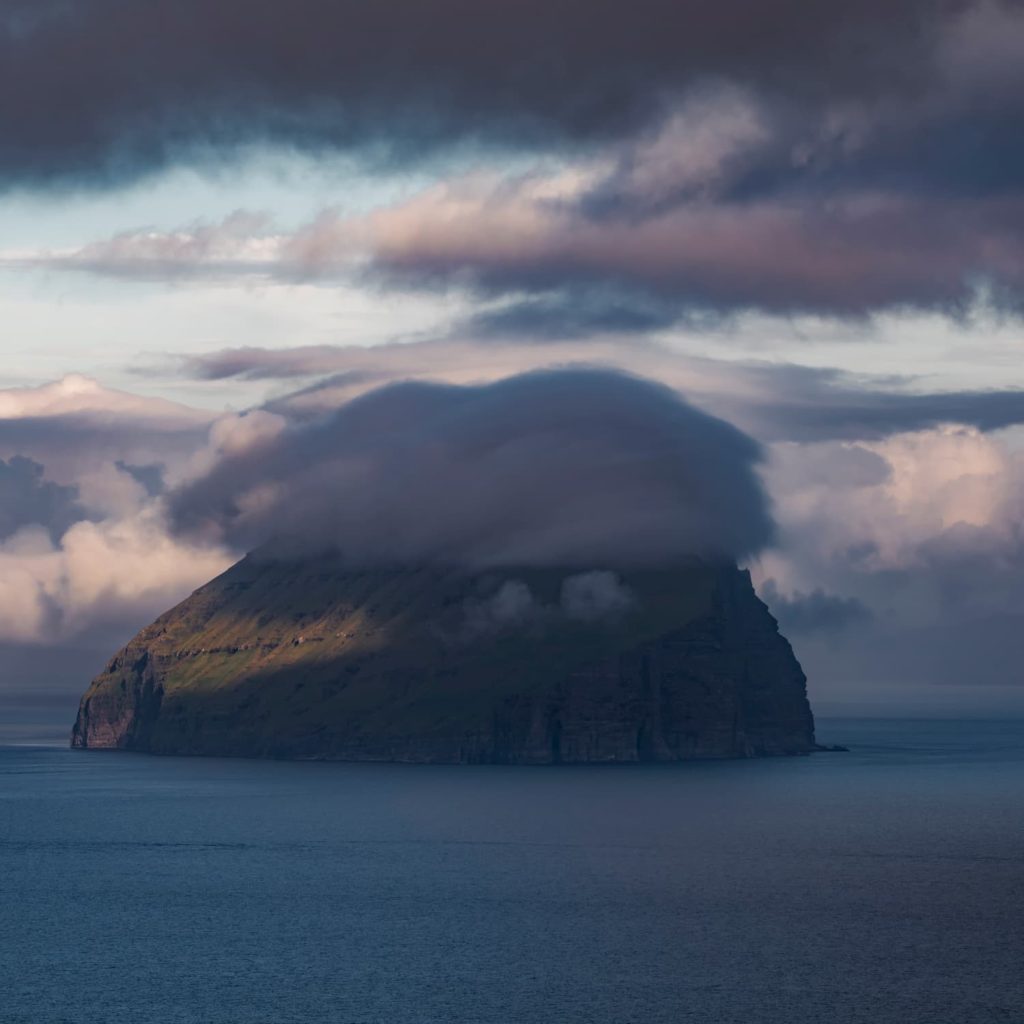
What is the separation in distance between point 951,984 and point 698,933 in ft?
97.5

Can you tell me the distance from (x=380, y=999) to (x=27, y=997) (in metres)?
27.5

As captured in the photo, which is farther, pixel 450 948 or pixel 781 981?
pixel 450 948

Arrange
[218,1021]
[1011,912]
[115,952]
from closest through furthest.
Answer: [218,1021]
[115,952]
[1011,912]

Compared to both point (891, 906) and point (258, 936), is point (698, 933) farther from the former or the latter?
point (258, 936)

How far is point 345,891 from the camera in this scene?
197 metres

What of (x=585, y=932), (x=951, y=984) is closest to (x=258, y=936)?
(x=585, y=932)

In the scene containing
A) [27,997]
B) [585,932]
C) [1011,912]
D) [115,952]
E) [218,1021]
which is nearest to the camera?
[218,1021]

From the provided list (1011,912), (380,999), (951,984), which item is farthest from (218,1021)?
(1011,912)

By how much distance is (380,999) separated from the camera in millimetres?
138250

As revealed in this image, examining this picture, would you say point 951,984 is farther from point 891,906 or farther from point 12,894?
point 12,894

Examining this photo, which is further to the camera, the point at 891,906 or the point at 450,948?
the point at 891,906

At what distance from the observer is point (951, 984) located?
144 meters

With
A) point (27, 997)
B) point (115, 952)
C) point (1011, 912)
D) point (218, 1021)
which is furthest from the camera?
point (1011, 912)

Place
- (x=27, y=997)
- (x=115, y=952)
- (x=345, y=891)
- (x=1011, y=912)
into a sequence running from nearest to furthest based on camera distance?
(x=27, y=997) < (x=115, y=952) < (x=1011, y=912) < (x=345, y=891)
